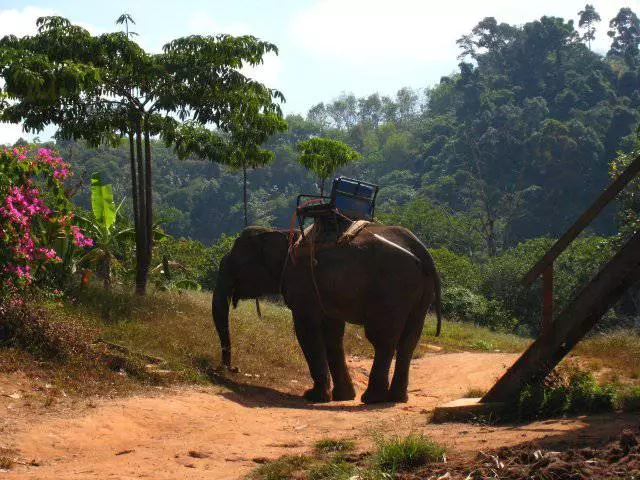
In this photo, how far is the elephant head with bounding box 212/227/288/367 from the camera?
12.4m

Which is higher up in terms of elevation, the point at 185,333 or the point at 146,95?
the point at 146,95

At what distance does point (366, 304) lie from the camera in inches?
447

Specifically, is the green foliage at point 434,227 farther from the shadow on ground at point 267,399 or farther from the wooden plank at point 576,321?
the wooden plank at point 576,321

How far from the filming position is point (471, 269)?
37.1m

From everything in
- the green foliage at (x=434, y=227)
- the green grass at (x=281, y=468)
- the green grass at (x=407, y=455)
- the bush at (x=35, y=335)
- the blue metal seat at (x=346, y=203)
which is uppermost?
the green foliage at (x=434, y=227)

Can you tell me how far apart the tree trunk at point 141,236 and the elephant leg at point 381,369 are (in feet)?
19.2

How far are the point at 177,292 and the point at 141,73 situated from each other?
443 centimetres

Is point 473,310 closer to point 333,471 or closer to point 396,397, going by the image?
point 396,397

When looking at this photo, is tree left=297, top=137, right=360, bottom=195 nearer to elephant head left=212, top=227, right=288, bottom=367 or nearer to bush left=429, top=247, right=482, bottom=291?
bush left=429, top=247, right=482, bottom=291

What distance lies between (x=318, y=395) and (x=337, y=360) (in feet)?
2.35

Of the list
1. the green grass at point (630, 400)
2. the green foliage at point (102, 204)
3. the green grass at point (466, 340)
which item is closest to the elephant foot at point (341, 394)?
the green grass at point (630, 400)

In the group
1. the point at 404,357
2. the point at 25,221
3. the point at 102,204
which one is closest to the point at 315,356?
the point at 404,357

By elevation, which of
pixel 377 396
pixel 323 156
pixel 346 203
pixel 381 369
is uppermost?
pixel 323 156

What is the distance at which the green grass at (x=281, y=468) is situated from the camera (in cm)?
636
